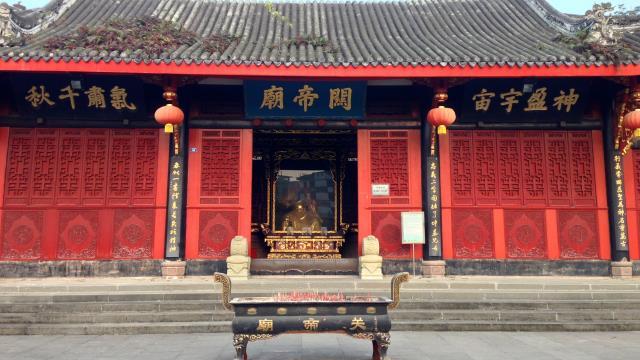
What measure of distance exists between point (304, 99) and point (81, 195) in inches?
190

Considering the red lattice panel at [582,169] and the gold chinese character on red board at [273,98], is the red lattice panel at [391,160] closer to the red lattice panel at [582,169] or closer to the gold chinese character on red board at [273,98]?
the gold chinese character on red board at [273,98]

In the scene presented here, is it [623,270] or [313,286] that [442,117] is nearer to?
[313,286]

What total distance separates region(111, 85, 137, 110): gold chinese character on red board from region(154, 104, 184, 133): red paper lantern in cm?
110

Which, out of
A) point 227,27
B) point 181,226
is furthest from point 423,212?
point 227,27

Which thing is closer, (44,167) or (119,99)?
(119,99)

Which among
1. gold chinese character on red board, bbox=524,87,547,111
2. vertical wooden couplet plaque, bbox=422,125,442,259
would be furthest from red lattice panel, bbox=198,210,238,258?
gold chinese character on red board, bbox=524,87,547,111

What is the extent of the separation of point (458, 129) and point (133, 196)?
266 inches

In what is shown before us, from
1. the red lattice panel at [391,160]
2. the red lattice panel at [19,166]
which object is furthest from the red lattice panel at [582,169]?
the red lattice panel at [19,166]

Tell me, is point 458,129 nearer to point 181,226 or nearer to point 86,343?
point 181,226

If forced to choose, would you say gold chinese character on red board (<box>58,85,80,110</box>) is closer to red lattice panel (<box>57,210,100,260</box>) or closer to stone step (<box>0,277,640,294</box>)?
red lattice panel (<box>57,210,100,260</box>)

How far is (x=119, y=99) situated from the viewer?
8961mm

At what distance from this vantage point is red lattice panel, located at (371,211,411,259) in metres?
9.18

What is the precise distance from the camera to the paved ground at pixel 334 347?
5062 millimetres

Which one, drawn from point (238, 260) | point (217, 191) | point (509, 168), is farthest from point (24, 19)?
point (509, 168)
